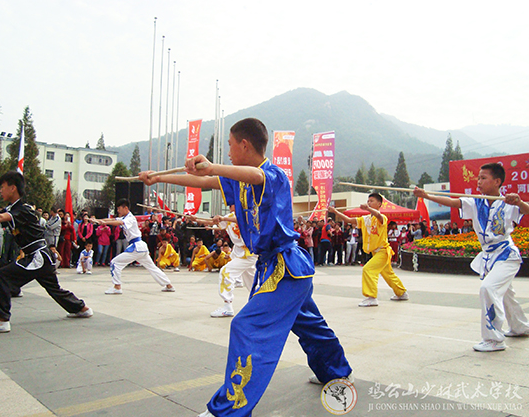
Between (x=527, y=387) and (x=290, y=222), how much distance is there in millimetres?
2173

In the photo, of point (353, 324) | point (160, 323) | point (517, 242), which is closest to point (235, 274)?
point (160, 323)

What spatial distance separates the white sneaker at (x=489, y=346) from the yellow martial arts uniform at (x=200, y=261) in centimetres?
1167

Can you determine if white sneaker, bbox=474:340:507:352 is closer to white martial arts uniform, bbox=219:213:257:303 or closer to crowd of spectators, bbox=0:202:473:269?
white martial arts uniform, bbox=219:213:257:303

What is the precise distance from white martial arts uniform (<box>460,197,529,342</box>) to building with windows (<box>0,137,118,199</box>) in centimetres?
6358

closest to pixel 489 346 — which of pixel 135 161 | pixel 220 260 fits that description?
pixel 220 260

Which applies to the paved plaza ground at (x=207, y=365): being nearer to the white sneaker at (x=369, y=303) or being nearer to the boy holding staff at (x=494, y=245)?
the white sneaker at (x=369, y=303)

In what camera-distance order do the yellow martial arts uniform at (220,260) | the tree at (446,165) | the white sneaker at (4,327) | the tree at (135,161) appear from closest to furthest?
the white sneaker at (4,327), the yellow martial arts uniform at (220,260), the tree at (135,161), the tree at (446,165)

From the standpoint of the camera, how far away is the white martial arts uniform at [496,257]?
440 centimetres

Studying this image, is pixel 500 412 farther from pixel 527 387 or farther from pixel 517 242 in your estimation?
pixel 517 242

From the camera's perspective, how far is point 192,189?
875 inches

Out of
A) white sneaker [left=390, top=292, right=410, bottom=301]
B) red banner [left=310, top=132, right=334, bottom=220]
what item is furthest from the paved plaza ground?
red banner [left=310, top=132, right=334, bottom=220]

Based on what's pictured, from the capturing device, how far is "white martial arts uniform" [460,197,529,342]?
440 centimetres

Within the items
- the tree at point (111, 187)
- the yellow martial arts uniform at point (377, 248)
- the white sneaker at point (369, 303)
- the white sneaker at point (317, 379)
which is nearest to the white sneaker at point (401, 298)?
the yellow martial arts uniform at point (377, 248)

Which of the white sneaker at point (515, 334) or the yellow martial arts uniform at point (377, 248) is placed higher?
the yellow martial arts uniform at point (377, 248)
